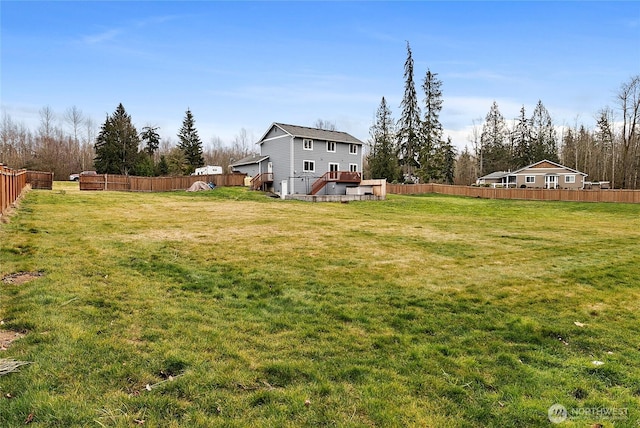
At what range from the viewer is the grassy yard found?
9.49ft

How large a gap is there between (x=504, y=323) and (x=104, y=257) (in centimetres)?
724

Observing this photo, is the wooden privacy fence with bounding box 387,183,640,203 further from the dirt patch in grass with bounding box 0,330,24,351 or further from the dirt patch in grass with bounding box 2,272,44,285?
the dirt patch in grass with bounding box 0,330,24,351

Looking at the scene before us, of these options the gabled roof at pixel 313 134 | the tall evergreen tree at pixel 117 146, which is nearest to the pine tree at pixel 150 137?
the tall evergreen tree at pixel 117 146

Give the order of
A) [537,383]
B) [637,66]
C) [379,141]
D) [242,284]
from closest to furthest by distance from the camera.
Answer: [537,383], [242,284], [637,66], [379,141]

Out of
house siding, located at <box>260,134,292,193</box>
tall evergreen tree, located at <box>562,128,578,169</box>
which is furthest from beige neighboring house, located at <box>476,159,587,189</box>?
house siding, located at <box>260,134,292,193</box>

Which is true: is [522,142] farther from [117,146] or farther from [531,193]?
[117,146]

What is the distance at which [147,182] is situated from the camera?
3200 cm

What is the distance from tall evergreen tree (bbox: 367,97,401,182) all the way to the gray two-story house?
1522 cm

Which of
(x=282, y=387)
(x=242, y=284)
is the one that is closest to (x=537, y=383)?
(x=282, y=387)

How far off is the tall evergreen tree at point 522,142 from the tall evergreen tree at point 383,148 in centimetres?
2264

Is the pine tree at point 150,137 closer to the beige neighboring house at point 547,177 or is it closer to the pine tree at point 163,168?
the pine tree at point 163,168

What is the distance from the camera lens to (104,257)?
7316mm

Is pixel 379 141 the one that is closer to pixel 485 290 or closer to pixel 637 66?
pixel 637 66

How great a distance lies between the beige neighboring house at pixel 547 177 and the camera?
4862 cm
